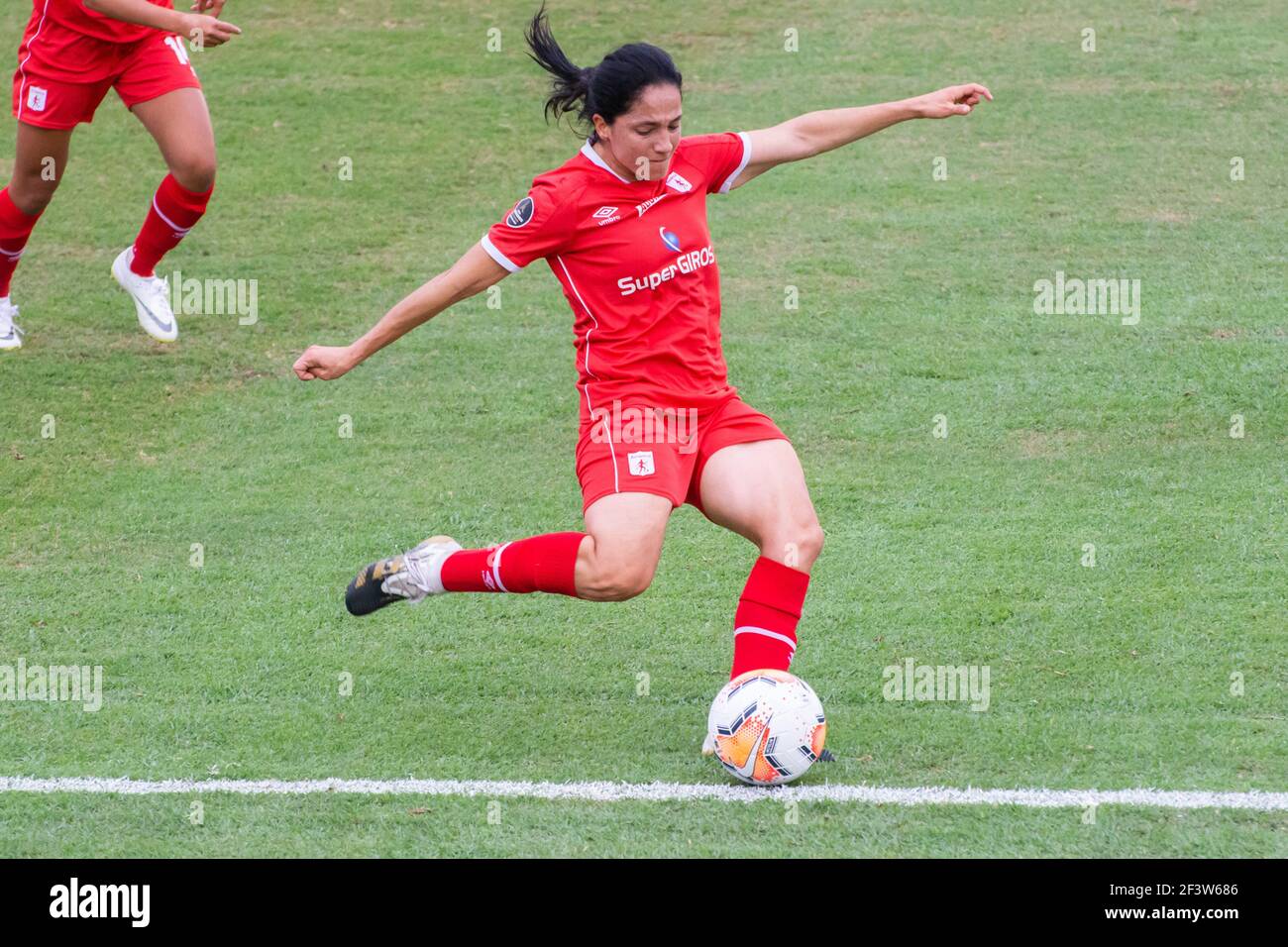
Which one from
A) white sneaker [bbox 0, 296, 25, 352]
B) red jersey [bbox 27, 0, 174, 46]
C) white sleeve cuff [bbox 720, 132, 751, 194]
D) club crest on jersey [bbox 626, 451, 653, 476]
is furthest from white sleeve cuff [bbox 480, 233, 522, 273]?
white sneaker [bbox 0, 296, 25, 352]

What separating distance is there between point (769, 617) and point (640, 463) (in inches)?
25.9

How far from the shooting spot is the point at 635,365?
5195 mm

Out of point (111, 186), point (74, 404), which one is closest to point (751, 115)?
point (111, 186)

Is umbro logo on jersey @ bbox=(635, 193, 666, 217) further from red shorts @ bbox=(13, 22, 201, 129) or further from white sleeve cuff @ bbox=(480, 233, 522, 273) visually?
red shorts @ bbox=(13, 22, 201, 129)

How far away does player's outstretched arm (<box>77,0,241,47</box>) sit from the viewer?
6586 millimetres

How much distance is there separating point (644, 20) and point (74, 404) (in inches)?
301

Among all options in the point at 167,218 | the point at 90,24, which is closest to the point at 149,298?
the point at 167,218

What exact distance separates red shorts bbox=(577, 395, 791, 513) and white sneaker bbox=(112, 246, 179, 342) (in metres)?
4.27

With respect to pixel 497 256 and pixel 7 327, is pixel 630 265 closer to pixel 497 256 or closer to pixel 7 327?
pixel 497 256

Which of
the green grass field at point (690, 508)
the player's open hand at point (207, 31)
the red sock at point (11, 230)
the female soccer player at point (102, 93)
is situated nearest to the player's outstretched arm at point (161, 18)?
the player's open hand at point (207, 31)

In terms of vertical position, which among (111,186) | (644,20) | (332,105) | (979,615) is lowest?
(979,615)

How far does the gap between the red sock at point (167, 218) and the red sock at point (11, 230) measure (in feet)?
1.88

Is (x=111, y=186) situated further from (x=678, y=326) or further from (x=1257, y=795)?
(x=1257, y=795)

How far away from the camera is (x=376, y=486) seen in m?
7.57
